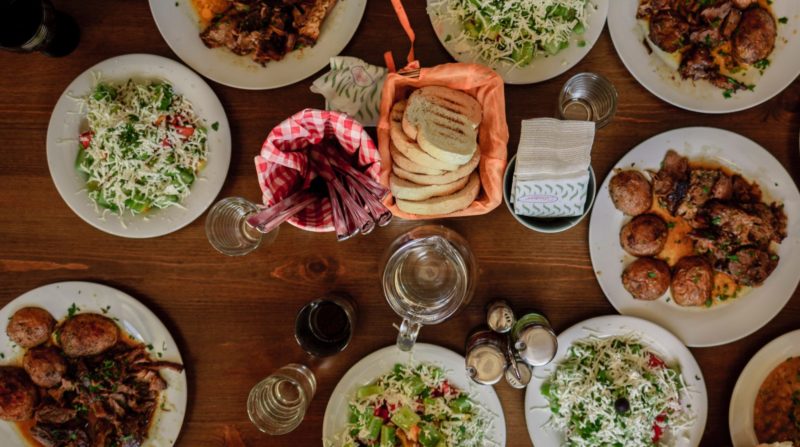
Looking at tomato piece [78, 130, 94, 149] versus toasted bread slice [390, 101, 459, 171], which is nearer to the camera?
toasted bread slice [390, 101, 459, 171]

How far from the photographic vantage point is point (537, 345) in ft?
7.62

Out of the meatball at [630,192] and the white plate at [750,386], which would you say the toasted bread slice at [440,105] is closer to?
the meatball at [630,192]

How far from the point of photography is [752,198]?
2428 mm

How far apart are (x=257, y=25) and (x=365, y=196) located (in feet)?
3.32

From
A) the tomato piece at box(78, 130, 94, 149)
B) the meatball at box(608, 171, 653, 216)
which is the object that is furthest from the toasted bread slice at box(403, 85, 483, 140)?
the tomato piece at box(78, 130, 94, 149)

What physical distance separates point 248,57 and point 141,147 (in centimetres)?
62

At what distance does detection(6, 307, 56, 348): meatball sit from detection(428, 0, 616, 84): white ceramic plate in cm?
218

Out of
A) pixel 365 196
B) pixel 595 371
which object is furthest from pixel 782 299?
pixel 365 196

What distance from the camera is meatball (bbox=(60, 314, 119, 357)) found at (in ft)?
8.03

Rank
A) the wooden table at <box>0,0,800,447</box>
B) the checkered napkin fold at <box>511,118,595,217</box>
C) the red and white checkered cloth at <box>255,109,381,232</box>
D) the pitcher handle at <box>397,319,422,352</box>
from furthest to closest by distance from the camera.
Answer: the wooden table at <box>0,0,800,447</box> → the pitcher handle at <box>397,319,422,352</box> → the checkered napkin fold at <box>511,118,595,217</box> → the red and white checkered cloth at <box>255,109,381,232</box>

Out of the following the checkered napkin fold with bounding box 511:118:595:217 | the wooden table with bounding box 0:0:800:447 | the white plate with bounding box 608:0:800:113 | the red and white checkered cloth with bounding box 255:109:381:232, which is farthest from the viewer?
the wooden table with bounding box 0:0:800:447

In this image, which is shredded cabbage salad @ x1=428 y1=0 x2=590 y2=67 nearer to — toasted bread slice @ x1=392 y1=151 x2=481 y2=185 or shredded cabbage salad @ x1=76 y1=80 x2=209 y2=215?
toasted bread slice @ x1=392 y1=151 x2=481 y2=185

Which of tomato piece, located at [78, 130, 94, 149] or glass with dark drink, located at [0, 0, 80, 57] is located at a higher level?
glass with dark drink, located at [0, 0, 80, 57]

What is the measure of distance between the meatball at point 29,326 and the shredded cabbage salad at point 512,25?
86.7 inches
